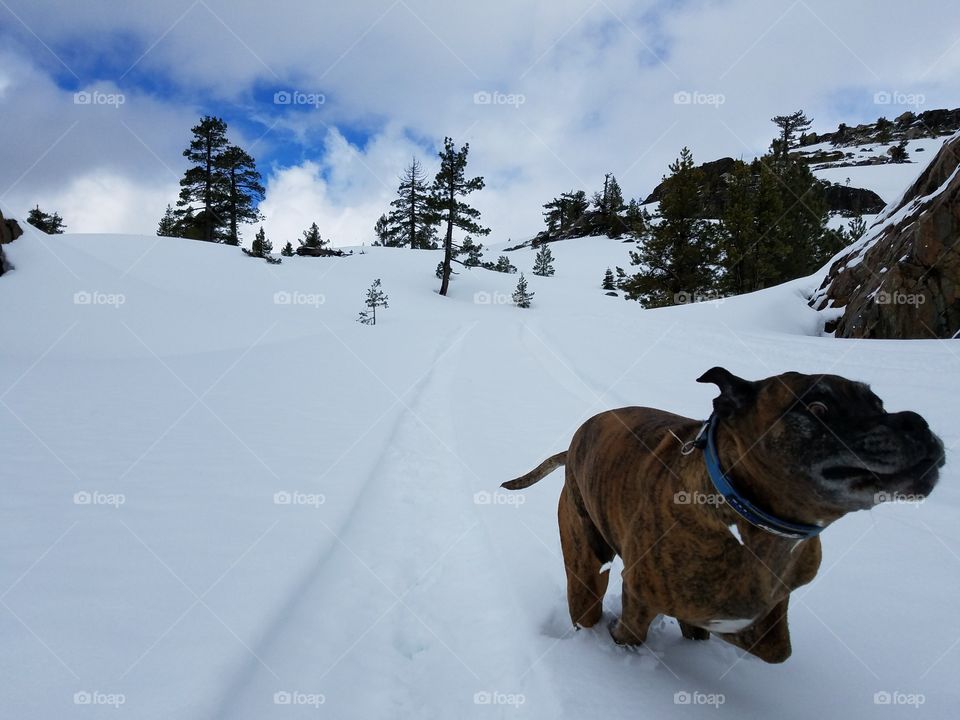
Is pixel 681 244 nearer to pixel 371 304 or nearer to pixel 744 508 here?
pixel 371 304

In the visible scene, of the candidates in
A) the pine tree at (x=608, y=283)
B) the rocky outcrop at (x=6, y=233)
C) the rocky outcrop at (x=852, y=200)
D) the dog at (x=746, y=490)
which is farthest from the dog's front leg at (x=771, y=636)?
the rocky outcrop at (x=852, y=200)

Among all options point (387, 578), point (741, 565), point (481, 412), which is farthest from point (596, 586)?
point (481, 412)

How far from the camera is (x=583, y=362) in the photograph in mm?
A: 10523

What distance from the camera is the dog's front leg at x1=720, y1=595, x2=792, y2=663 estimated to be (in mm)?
1750

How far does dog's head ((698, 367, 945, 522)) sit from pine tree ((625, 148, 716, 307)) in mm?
20558

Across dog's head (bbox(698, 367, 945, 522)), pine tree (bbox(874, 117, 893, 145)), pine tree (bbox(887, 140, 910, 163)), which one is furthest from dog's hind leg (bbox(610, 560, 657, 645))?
pine tree (bbox(874, 117, 893, 145))

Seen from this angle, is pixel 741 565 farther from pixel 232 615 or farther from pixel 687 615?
pixel 232 615

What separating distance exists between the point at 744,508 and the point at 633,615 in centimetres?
84

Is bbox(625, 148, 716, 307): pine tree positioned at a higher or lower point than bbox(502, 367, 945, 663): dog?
higher

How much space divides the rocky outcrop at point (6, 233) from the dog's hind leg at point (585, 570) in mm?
17854

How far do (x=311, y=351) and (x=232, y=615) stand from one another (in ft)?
30.9

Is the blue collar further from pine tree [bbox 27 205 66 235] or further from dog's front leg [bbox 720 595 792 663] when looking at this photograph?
pine tree [bbox 27 205 66 235]

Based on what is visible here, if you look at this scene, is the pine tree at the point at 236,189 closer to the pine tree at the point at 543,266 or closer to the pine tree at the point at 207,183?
the pine tree at the point at 207,183

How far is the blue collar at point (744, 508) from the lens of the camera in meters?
1.39
